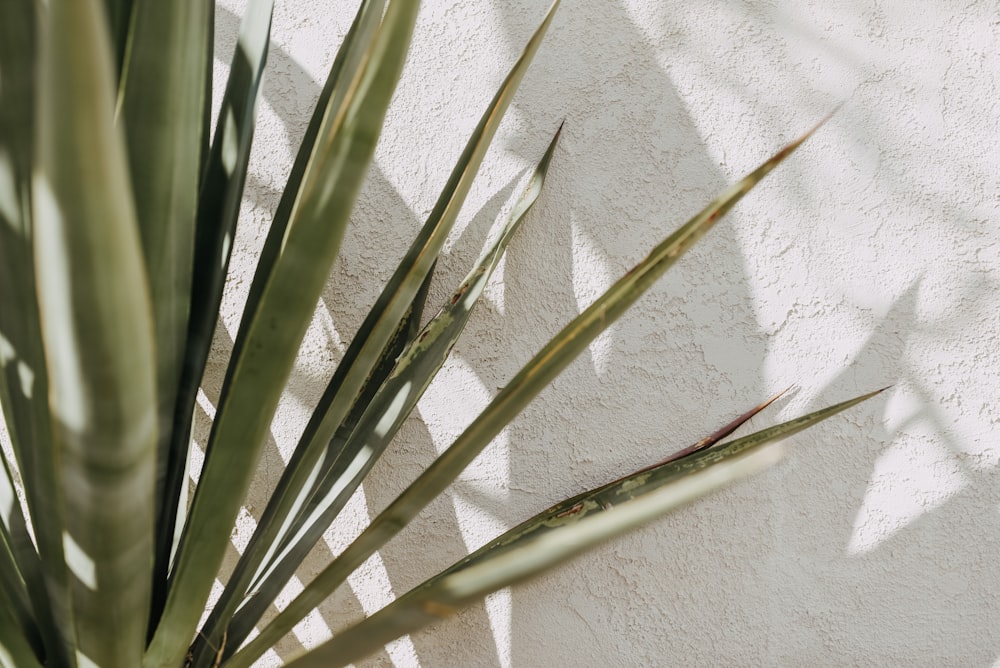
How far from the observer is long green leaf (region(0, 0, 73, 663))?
0.38 m

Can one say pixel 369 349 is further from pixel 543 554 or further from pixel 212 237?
pixel 543 554

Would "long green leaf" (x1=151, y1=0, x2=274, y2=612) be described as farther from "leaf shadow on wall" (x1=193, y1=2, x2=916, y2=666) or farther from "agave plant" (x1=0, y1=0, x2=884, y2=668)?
"leaf shadow on wall" (x1=193, y1=2, x2=916, y2=666)

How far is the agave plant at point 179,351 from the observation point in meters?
0.22

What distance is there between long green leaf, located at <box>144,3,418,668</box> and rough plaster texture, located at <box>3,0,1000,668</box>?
1.48 ft

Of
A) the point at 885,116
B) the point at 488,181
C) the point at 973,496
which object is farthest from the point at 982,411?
the point at 488,181

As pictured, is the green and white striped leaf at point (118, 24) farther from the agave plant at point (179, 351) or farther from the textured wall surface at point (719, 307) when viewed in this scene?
the textured wall surface at point (719, 307)

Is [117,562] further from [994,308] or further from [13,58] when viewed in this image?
[994,308]

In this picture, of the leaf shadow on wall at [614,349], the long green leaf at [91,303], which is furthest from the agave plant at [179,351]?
the leaf shadow on wall at [614,349]

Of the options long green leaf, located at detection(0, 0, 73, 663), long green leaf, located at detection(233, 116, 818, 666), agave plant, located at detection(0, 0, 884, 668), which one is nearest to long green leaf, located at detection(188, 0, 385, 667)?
agave plant, located at detection(0, 0, 884, 668)

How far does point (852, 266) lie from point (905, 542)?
1.09 feet

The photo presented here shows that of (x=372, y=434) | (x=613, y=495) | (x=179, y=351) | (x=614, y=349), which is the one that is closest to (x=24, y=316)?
(x=179, y=351)

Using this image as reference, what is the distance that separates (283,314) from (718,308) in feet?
1.93

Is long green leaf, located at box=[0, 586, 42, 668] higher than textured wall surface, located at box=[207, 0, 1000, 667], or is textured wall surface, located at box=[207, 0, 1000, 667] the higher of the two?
textured wall surface, located at box=[207, 0, 1000, 667]

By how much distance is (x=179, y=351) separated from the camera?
1.46 ft
